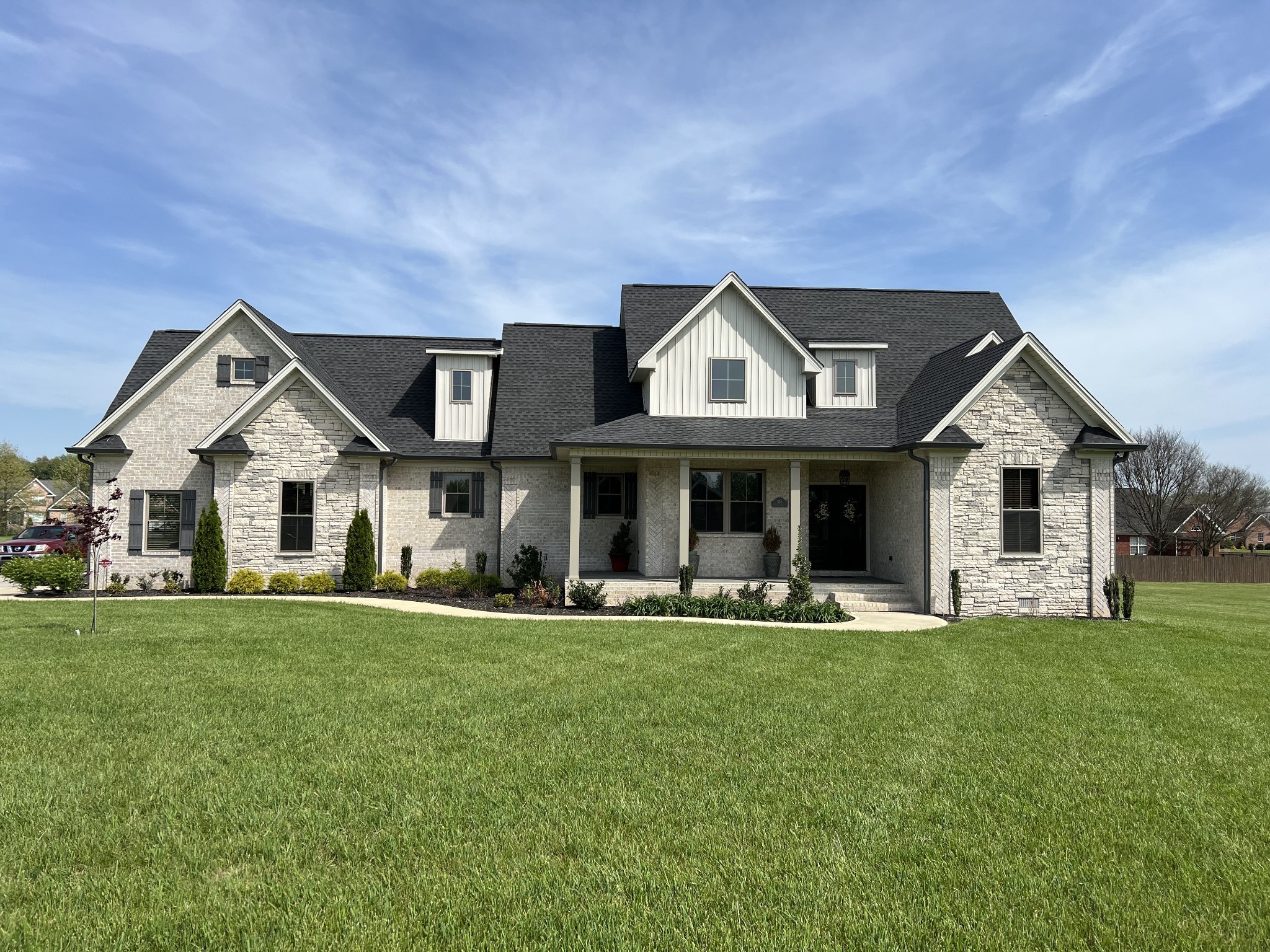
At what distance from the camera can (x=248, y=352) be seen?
21312 millimetres

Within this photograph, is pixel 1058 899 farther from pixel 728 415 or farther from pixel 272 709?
pixel 728 415

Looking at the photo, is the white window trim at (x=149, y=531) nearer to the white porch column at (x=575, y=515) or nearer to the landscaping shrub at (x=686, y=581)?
the white porch column at (x=575, y=515)

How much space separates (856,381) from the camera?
69.9ft

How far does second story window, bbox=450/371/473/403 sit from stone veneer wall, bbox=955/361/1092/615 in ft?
42.9

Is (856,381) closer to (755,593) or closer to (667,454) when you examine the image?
A: (667,454)

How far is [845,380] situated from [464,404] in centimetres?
1075

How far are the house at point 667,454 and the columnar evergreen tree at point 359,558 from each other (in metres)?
0.62

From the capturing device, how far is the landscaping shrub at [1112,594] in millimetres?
17297

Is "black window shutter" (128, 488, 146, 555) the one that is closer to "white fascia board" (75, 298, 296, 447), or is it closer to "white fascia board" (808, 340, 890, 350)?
"white fascia board" (75, 298, 296, 447)

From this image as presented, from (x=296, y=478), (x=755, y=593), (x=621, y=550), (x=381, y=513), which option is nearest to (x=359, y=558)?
(x=381, y=513)

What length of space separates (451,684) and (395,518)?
42.3 ft

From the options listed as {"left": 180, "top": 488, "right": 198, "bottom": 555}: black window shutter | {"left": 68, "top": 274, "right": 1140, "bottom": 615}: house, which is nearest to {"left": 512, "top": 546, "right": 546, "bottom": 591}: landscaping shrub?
{"left": 68, "top": 274, "right": 1140, "bottom": 615}: house

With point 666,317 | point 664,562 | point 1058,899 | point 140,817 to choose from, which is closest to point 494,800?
point 140,817

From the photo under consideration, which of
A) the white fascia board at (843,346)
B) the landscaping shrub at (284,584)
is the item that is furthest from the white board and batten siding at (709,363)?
the landscaping shrub at (284,584)
